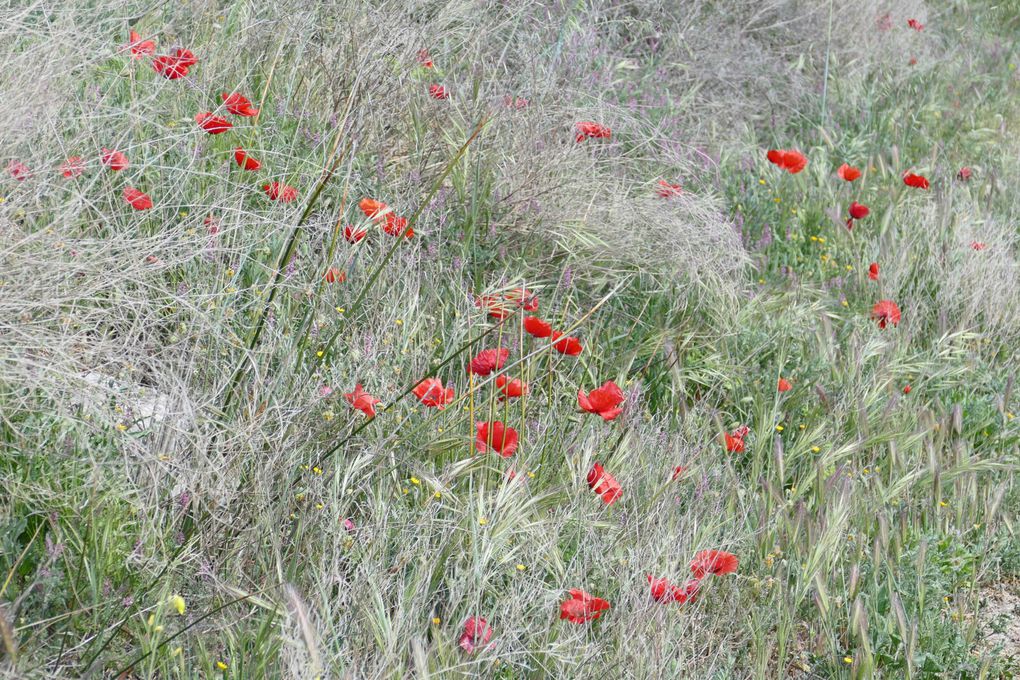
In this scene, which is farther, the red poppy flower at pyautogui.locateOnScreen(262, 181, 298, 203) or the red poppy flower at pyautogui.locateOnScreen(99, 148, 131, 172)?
the red poppy flower at pyautogui.locateOnScreen(262, 181, 298, 203)

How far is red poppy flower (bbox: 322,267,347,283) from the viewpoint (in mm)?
2154

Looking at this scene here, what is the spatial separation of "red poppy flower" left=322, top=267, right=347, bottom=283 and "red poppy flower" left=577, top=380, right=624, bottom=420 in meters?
0.54

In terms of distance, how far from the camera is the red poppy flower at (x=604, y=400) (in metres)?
2.01

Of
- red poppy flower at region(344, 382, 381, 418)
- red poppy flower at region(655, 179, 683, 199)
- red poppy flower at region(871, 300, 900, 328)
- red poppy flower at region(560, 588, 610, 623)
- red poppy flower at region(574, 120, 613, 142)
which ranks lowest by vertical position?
red poppy flower at region(871, 300, 900, 328)

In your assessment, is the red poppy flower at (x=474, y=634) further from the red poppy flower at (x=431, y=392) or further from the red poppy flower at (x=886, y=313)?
the red poppy flower at (x=886, y=313)

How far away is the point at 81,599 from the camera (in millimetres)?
1701

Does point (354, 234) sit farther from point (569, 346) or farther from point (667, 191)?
point (667, 191)

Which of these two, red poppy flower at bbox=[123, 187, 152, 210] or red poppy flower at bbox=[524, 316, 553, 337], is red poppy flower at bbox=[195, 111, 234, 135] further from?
red poppy flower at bbox=[524, 316, 553, 337]

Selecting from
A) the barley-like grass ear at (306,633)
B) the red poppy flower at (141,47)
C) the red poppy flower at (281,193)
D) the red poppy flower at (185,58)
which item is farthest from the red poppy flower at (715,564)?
the red poppy flower at (141,47)

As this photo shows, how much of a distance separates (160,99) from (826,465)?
5.97 ft

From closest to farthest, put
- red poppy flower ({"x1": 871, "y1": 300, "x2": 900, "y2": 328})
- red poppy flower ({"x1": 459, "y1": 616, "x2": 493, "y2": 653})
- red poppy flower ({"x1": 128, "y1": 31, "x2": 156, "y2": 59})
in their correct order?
red poppy flower ({"x1": 459, "y1": 616, "x2": 493, "y2": 653}) → red poppy flower ({"x1": 128, "y1": 31, "x2": 156, "y2": 59}) → red poppy flower ({"x1": 871, "y1": 300, "x2": 900, "y2": 328})

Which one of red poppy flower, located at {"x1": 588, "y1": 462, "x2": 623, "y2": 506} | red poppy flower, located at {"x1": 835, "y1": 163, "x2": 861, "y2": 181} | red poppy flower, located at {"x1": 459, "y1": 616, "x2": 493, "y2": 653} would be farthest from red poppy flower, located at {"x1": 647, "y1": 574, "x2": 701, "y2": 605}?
red poppy flower, located at {"x1": 835, "y1": 163, "x2": 861, "y2": 181}

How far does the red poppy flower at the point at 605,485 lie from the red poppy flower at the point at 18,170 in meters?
1.15

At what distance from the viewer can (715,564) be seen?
6.27 ft
